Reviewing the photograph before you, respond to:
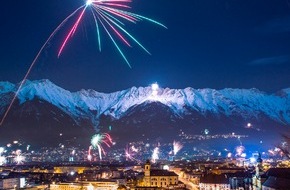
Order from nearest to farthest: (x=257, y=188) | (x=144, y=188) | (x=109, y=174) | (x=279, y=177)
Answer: (x=279, y=177) → (x=257, y=188) → (x=144, y=188) → (x=109, y=174)

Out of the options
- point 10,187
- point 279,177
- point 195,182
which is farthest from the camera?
point 195,182

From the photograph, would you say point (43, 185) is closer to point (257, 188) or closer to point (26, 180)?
point (26, 180)

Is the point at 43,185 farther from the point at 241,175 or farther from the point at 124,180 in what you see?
the point at 241,175

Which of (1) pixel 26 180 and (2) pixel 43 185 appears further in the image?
(1) pixel 26 180

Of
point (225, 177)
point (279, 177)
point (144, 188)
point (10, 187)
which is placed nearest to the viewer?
point (279, 177)

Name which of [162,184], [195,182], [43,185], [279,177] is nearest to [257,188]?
[279,177]

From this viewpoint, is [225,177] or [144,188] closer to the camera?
[144,188]

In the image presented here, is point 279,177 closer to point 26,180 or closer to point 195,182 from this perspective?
point 195,182

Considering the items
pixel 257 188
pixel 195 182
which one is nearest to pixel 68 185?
pixel 195 182

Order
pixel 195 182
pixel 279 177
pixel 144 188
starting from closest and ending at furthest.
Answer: pixel 279 177, pixel 144 188, pixel 195 182
